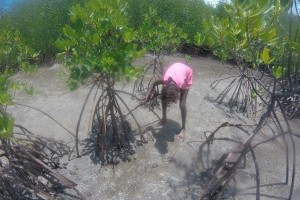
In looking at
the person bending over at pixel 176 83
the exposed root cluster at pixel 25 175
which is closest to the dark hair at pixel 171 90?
the person bending over at pixel 176 83

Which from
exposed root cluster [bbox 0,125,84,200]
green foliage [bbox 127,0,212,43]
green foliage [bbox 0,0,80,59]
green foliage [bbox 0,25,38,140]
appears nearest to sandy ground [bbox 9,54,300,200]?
exposed root cluster [bbox 0,125,84,200]

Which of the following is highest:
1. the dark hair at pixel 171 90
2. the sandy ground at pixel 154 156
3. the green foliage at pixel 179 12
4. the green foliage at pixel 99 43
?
the green foliage at pixel 179 12

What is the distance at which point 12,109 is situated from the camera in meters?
6.08

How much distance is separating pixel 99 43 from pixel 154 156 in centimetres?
151

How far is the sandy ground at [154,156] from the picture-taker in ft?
14.4

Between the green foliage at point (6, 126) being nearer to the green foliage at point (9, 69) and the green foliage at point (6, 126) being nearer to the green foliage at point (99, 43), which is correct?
the green foliage at point (9, 69)

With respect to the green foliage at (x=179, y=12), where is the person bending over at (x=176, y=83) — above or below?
below

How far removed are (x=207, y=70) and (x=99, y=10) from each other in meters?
4.86

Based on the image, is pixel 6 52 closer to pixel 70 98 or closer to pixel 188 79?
pixel 70 98

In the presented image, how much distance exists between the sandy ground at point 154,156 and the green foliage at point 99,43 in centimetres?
84

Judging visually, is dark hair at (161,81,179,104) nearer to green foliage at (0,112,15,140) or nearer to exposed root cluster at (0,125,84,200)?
exposed root cluster at (0,125,84,200)

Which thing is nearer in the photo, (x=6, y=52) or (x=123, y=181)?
(x=123, y=181)

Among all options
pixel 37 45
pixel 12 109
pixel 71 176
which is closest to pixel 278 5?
pixel 71 176

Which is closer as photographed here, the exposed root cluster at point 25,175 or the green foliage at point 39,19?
the exposed root cluster at point 25,175
